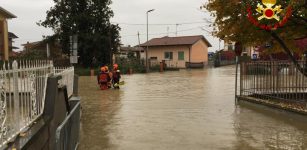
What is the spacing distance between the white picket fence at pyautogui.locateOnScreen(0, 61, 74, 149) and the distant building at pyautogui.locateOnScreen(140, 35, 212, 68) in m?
46.0

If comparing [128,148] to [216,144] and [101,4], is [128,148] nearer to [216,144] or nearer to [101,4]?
[216,144]

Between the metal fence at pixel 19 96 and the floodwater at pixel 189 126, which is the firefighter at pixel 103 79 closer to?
the floodwater at pixel 189 126

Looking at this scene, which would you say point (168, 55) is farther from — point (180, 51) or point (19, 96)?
point (19, 96)

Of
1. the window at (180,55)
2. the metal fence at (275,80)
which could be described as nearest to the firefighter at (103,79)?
the metal fence at (275,80)

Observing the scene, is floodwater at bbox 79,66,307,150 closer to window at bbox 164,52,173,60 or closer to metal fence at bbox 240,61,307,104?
metal fence at bbox 240,61,307,104

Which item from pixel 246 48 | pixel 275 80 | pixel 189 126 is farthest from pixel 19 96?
pixel 246 48

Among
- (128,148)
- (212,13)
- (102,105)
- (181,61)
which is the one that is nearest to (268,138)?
(128,148)

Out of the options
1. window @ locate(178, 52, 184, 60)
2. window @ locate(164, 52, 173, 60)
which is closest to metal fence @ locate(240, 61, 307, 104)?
window @ locate(178, 52, 184, 60)

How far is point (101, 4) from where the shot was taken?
43.0 metres

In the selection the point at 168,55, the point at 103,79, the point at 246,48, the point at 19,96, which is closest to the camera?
the point at 19,96

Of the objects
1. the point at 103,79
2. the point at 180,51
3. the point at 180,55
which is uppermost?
the point at 180,51

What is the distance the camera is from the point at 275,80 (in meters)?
12.4

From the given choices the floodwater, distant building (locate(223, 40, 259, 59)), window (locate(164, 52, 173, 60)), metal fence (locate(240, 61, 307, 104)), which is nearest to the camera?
the floodwater

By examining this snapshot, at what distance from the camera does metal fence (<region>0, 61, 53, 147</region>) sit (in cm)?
470
